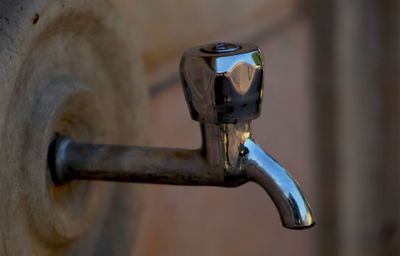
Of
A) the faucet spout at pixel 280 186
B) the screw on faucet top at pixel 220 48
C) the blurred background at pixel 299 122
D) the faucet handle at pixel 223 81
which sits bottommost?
the blurred background at pixel 299 122

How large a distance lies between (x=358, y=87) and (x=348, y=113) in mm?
50

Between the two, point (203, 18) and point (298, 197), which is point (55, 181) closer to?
point (298, 197)

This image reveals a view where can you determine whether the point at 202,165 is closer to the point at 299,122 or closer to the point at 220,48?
the point at 220,48

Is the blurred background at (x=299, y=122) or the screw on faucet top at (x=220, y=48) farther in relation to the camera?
the blurred background at (x=299, y=122)

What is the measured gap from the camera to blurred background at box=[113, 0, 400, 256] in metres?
0.75

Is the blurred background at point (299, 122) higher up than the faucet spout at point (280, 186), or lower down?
lower down

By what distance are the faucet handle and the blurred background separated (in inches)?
→ 7.1

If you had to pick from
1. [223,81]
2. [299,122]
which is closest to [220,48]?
[223,81]

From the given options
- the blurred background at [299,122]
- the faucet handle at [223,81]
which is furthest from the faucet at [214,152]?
the blurred background at [299,122]

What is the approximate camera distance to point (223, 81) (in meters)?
0.42

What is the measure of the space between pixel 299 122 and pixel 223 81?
0.77m

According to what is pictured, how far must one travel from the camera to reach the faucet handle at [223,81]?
42 cm

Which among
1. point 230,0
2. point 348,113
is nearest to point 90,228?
point 230,0

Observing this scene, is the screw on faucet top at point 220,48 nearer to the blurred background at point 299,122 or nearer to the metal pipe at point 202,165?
the metal pipe at point 202,165
